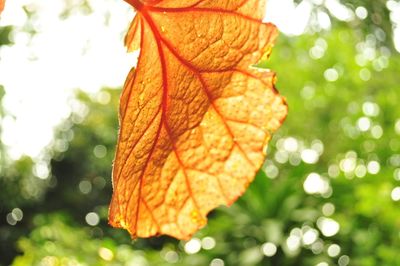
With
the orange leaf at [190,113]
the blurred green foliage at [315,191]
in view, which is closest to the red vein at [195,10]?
the orange leaf at [190,113]

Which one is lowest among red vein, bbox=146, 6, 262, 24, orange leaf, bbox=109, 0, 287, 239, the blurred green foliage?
the blurred green foliage

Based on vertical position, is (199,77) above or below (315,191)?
above

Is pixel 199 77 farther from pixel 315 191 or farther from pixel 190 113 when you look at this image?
Result: pixel 315 191

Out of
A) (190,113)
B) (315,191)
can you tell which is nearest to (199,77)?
(190,113)

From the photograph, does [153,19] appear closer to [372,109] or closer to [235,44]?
[235,44]

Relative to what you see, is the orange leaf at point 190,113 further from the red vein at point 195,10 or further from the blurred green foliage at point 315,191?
the blurred green foliage at point 315,191

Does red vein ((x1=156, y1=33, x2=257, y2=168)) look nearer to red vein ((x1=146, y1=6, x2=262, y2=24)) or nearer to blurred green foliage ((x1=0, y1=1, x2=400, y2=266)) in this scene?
red vein ((x1=146, y1=6, x2=262, y2=24))

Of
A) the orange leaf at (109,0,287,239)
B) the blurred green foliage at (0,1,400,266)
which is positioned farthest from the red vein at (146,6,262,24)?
the blurred green foliage at (0,1,400,266)

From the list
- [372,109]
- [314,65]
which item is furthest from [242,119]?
[314,65]
